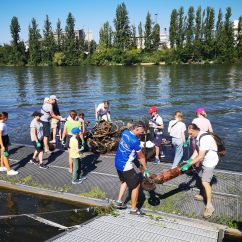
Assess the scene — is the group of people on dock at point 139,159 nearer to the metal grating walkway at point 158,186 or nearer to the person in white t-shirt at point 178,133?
the metal grating walkway at point 158,186

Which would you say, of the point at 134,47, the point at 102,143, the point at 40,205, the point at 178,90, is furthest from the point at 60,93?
the point at 134,47

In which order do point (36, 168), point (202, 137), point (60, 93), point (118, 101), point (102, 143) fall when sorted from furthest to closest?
point (60, 93) → point (118, 101) → point (102, 143) → point (36, 168) → point (202, 137)

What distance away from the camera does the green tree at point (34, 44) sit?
103 m

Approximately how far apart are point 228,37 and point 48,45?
53.0m

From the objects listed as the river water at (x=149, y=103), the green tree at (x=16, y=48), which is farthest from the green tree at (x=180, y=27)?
the river water at (x=149, y=103)

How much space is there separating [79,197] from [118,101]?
2109 cm

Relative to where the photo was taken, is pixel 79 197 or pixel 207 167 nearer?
pixel 207 167

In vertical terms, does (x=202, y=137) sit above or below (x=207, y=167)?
above

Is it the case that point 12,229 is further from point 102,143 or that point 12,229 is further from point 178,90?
point 178,90

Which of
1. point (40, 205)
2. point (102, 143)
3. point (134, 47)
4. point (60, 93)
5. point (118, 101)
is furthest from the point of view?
point (134, 47)

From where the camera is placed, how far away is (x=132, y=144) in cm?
720

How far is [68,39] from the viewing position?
343ft

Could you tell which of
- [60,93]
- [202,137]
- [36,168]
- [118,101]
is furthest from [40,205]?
[60,93]

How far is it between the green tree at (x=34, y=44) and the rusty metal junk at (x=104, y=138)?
309ft
